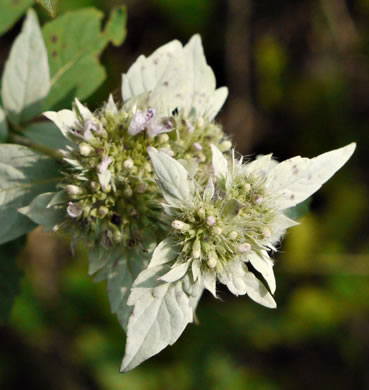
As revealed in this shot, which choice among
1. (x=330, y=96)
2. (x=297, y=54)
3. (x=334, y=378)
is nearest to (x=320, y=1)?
(x=297, y=54)

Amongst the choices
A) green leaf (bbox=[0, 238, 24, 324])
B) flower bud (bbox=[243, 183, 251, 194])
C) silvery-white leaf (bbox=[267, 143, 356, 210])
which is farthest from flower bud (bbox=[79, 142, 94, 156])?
green leaf (bbox=[0, 238, 24, 324])

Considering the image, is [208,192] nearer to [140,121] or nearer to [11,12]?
[140,121]

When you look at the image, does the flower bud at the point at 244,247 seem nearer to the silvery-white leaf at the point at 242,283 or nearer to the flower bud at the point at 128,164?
the silvery-white leaf at the point at 242,283

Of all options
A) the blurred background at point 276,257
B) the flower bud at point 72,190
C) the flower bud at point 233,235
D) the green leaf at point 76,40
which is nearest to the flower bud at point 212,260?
the flower bud at point 233,235

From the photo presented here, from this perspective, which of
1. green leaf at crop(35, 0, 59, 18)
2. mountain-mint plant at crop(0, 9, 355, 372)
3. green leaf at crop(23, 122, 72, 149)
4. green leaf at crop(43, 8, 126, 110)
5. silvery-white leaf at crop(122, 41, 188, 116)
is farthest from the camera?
green leaf at crop(43, 8, 126, 110)

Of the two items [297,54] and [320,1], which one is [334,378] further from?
[320,1]

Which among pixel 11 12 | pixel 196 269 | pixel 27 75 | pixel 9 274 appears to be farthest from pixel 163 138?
pixel 11 12

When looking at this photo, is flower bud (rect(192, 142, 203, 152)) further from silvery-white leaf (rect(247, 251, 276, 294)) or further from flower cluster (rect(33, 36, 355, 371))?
silvery-white leaf (rect(247, 251, 276, 294))
